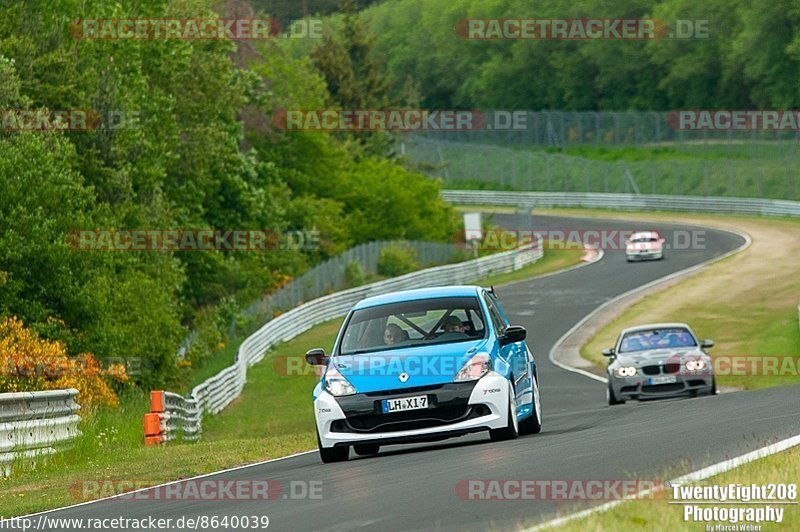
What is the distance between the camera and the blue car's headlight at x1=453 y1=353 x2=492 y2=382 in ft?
47.8

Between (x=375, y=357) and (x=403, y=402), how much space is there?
0.67 m

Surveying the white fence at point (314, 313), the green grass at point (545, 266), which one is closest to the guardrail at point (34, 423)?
the white fence at point (314, 313)

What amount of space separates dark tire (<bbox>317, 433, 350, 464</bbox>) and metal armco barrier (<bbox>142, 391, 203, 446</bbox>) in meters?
7.35

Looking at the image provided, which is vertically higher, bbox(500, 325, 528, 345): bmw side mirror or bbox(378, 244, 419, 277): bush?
bbox(378, 244, 419, 277): bush

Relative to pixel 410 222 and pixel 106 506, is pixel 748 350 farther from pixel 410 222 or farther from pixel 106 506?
pixel 410 222

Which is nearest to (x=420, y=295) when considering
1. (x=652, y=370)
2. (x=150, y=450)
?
(x=150, y=450)

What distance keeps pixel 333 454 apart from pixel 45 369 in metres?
14.4

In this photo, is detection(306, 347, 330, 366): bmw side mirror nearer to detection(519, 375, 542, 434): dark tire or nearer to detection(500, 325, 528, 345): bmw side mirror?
detection(500, 325, 528, 345): bmw side mirror

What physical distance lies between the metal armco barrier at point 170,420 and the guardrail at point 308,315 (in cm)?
3

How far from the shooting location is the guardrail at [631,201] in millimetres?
86569

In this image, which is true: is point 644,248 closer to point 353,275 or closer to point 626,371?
point 353,275

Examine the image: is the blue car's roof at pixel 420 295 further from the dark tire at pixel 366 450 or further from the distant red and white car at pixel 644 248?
the distant red and white car at pixel 644 248

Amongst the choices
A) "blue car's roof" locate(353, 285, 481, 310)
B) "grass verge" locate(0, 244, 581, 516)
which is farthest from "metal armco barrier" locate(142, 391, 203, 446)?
"blue car's roof" locate(353, 285, 481, 310)

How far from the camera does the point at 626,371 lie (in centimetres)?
2511
